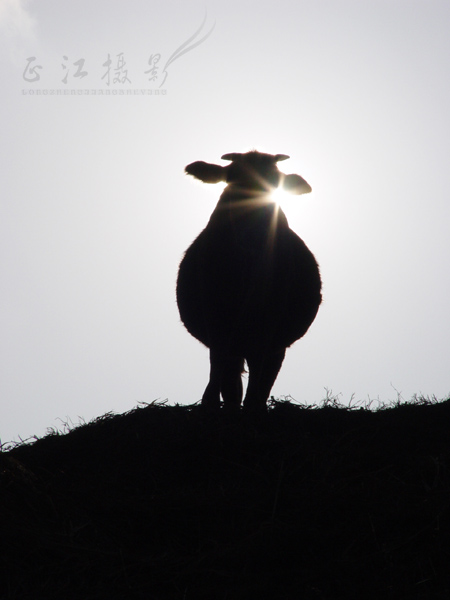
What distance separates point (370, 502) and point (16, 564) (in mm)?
1552

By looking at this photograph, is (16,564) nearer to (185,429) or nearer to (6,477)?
(6,477)

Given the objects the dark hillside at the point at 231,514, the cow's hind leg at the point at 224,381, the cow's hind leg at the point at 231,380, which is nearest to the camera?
the dark hillside at the point at 231,514

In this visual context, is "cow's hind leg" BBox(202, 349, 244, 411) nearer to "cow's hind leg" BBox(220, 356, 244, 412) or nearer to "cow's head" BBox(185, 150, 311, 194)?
"cow's hind leg" BBox(220, 356, 244, 412)

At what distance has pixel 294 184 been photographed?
6781mm

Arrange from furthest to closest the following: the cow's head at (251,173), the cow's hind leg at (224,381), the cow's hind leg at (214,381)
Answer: the cow's head at (251,173), the cow's hind leg at (214,381), the cow's hind leg at (224,381)

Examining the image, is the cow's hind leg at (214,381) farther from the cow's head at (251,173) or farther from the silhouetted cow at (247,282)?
the cow's head at (251,173)

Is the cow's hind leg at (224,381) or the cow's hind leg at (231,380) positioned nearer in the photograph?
the cow's hind leg at (224,381)

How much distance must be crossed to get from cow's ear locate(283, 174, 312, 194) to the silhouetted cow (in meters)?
0.02

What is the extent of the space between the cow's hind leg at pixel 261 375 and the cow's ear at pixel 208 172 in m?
1.85

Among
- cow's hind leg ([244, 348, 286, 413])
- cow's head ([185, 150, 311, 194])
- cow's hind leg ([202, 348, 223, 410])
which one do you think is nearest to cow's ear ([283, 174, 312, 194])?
cow's head ([185, 150, 311, 194])

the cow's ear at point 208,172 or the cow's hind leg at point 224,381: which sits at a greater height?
the cow's ear at point 208,172

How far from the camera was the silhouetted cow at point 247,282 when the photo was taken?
5.78 meters

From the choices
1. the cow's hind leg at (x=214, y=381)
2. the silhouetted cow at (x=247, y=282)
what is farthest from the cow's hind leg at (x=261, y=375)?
the cow's hind leg at (x=214, y=381)

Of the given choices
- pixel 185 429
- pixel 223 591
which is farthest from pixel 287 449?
pixel 223 591
